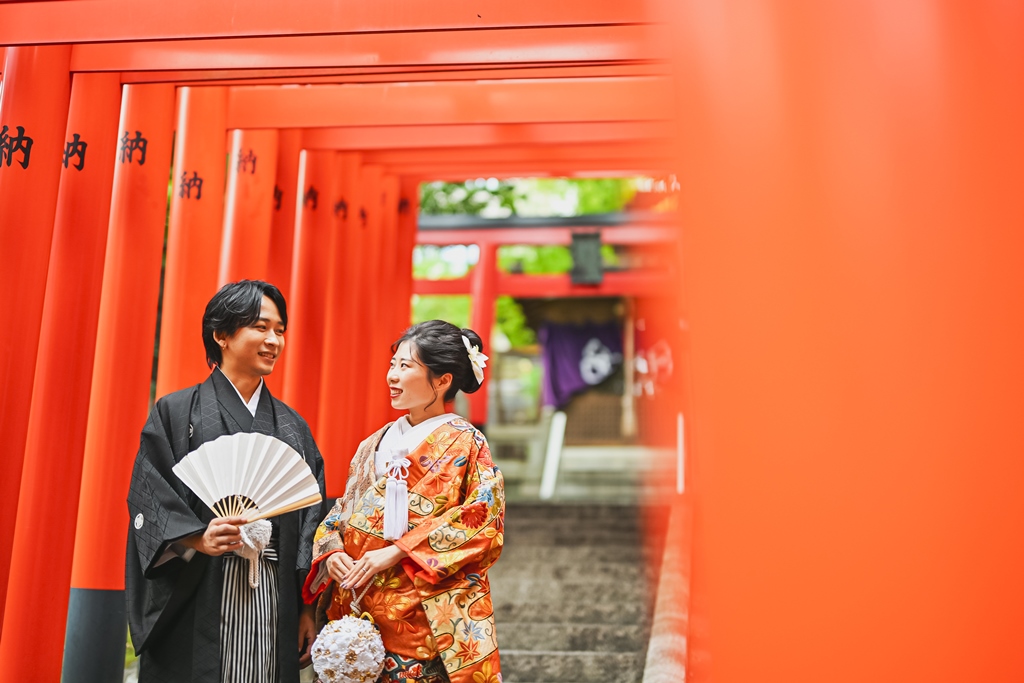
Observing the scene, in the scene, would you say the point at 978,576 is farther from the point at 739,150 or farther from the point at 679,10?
the point at 679,10

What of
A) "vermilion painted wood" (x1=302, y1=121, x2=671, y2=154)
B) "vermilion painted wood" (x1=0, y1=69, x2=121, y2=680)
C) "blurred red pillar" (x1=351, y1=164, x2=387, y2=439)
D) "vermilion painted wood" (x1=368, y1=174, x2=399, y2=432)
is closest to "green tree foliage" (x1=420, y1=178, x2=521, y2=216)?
"vermilion painted wood" (x1=368, y1=174, x2=399, y2=432)

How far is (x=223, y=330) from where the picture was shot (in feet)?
10.2

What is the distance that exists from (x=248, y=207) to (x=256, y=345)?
287 centimetres

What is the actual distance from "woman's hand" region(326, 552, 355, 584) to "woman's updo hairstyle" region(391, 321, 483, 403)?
622mm

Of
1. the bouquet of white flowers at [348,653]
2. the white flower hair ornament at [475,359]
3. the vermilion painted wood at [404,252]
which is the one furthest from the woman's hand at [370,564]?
the vermilion painted wood at [404,252]

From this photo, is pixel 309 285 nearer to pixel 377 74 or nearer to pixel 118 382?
pixel 118 382

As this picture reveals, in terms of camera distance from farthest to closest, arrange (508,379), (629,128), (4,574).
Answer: (508,379)
(629,128)
(4,574)

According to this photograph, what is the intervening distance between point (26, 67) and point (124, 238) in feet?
3.16

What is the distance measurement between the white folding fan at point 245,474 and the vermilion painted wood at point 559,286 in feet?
30.4

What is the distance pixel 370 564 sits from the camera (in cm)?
271

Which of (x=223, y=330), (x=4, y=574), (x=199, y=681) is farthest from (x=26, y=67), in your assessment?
(x=199, y=681)

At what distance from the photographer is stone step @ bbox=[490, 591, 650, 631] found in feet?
20.5

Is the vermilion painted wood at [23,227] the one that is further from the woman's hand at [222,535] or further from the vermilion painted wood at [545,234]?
the vermilion painted wood at [545,234]

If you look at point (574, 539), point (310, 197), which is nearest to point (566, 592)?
point (574, 539)
